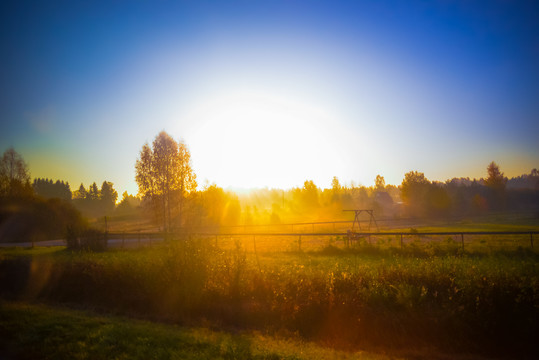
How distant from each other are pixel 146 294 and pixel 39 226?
37702 mm

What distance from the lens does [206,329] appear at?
340 inches

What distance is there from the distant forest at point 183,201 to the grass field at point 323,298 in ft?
66.1

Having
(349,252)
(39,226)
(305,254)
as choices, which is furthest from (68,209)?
(349,252)

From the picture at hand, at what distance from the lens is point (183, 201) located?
34.4 m

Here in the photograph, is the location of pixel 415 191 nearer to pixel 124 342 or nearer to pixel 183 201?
pixel 183 201

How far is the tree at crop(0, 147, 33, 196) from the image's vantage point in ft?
126

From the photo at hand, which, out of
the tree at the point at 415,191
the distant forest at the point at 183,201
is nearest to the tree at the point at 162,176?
the distant forest at the point at 183,201

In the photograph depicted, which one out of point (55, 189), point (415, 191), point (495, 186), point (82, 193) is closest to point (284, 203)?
point (415, 191)

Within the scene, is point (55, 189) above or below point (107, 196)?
above

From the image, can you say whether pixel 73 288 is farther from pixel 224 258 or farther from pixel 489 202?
pixel 489 202

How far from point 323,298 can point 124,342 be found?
6061mm

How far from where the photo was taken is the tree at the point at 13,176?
38.3 meters

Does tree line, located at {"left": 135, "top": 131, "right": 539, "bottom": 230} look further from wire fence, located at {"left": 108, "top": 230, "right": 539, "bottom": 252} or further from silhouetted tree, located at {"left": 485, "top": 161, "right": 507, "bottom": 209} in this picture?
wire fence, located at {"left": 108, "top": 230, "right": 539, "bottom": 252}

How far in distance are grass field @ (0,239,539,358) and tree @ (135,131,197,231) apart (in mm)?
19552
